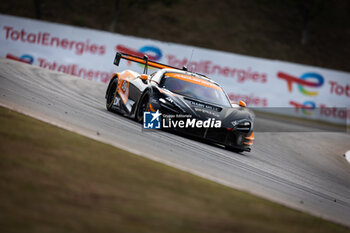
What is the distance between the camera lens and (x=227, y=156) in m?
8.62

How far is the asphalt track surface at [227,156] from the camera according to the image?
21.4 feet

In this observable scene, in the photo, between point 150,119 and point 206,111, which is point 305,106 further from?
point 150,119

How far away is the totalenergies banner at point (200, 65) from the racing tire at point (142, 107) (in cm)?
959

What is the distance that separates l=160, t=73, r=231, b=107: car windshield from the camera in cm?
973

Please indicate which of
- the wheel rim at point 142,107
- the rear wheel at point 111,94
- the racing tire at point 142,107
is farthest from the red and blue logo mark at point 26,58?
the wheel rim at point 142,107

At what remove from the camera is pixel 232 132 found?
30.3 ft

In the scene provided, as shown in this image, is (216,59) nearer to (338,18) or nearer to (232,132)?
(232,132)

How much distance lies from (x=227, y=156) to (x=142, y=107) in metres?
1.98

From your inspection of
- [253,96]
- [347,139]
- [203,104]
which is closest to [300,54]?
[253,96]

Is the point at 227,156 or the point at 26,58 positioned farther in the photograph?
the point at 26,58

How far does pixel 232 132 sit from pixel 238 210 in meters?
4.54

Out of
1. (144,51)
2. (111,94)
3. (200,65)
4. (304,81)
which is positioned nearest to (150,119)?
(111,94)

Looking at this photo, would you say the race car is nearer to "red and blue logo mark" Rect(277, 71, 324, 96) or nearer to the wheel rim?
the wheel rim

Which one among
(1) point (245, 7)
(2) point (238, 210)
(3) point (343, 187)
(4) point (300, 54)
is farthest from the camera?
(1) point (245, 7)
